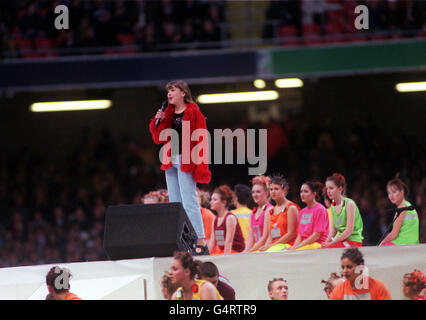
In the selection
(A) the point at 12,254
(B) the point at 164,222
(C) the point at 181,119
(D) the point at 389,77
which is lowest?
(A) the point at 12,254

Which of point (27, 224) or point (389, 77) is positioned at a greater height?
point (389, 77)

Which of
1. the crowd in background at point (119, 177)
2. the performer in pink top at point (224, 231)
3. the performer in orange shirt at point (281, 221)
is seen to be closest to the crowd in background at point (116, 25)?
the crowd in background at point (119, 177)

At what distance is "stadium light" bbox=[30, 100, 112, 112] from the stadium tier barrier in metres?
10.3

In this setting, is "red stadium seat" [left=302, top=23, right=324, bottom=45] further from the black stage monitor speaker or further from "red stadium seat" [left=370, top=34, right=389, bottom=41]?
the black stage monitor speaker

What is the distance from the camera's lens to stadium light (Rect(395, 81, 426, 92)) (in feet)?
46.7

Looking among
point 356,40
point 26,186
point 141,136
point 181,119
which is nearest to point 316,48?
point 356,40

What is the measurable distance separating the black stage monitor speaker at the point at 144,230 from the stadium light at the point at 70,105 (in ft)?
34.0

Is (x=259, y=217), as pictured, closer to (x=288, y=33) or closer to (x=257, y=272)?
(x=257, y=272)

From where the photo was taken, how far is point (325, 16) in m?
13.1

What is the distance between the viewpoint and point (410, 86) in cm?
1438

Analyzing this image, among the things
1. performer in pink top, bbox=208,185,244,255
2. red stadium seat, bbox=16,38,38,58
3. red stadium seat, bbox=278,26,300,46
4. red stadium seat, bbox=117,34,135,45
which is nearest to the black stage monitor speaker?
performer in pink top, bbox=208,185,244,255
